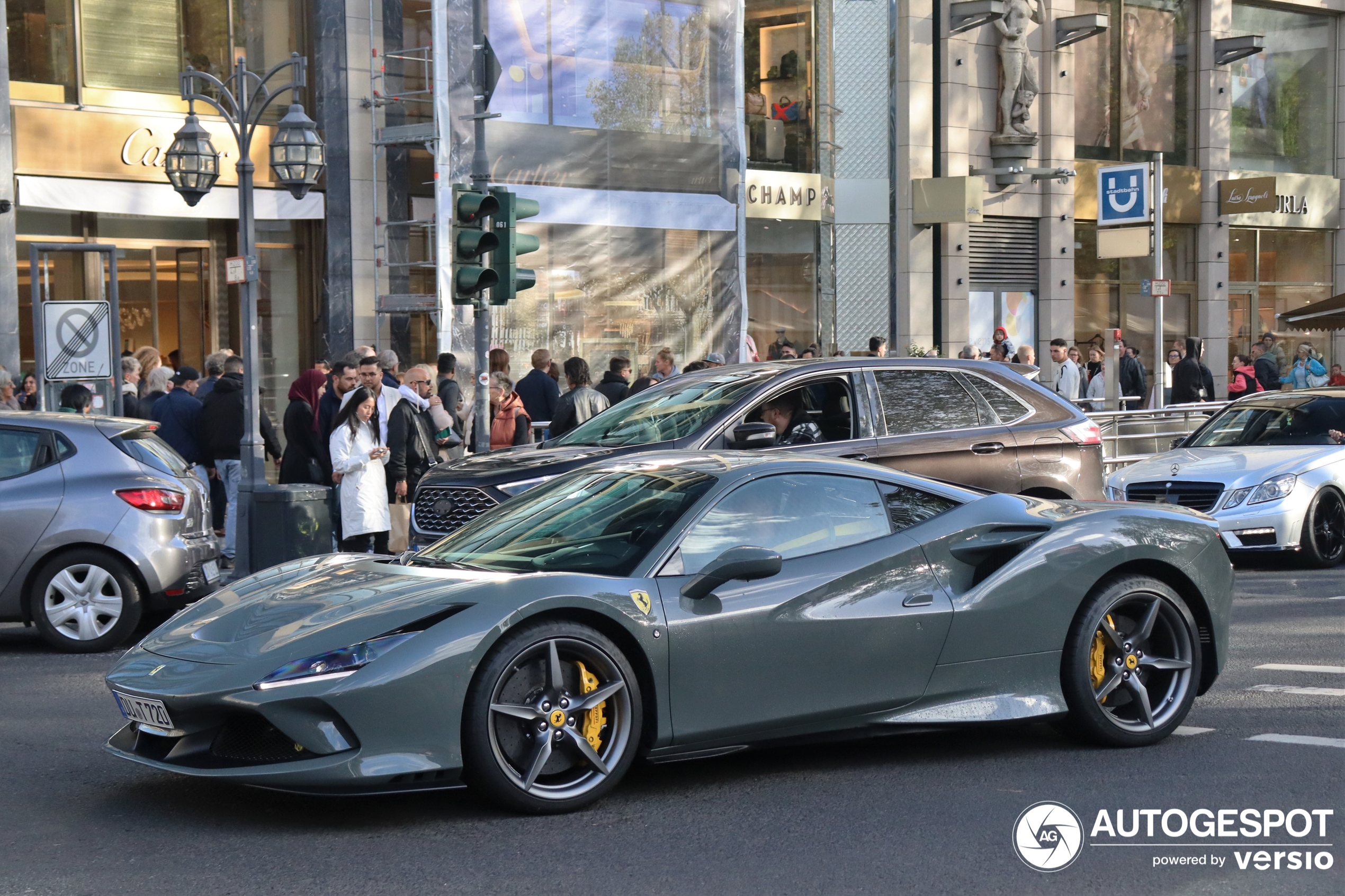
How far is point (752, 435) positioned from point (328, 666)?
4.99 m

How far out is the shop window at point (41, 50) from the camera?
19328 millimetres

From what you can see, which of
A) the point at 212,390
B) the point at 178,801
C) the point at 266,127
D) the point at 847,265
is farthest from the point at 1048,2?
the point at 178,801

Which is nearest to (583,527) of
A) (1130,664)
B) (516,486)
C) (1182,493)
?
(1130,664)

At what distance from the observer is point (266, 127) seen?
21.1m

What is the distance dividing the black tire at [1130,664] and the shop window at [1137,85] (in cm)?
2681

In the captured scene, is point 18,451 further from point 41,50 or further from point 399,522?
point 41,50

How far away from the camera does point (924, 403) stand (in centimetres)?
1070

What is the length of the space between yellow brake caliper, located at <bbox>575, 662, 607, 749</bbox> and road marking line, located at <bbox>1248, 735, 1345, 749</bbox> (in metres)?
3.05

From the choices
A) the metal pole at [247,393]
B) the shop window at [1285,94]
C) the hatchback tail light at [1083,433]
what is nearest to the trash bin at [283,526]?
the metal pole at [247,393]

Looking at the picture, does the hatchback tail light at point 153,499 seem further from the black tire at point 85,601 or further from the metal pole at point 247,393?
the metal pole at point 247,393

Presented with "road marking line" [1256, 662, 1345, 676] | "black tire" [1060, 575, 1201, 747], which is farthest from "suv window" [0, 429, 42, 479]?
"road marking line" [1256, 662, 1345, 676]

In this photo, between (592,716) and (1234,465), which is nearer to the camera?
(592,716)

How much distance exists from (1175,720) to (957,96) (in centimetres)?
2465

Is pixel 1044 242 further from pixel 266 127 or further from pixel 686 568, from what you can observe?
pixel 686 568
